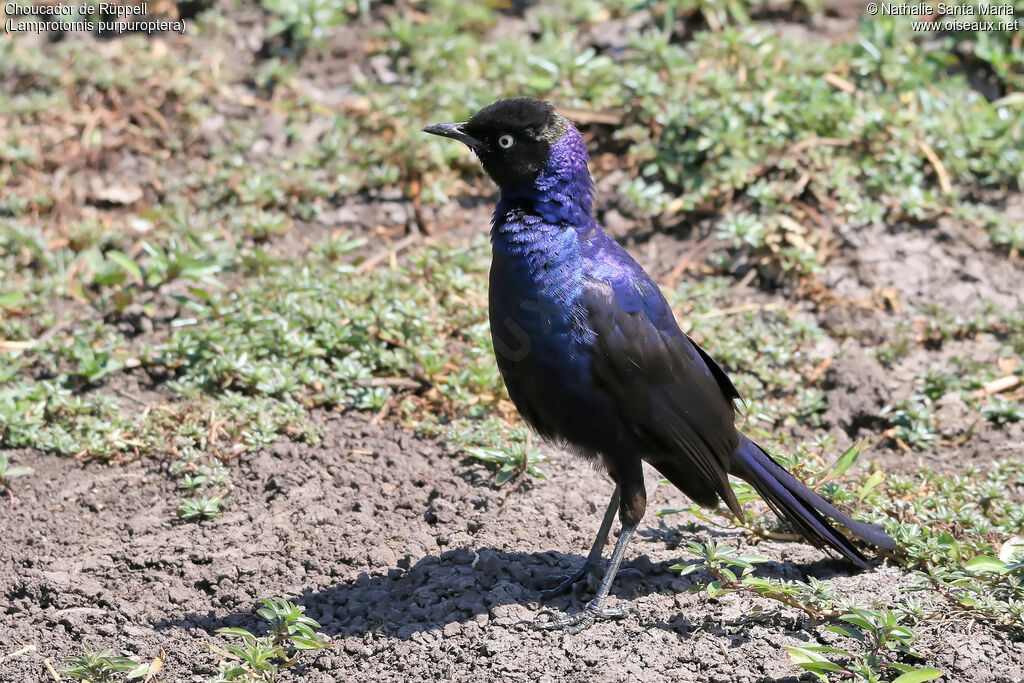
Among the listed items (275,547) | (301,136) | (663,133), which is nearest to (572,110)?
(663,133)

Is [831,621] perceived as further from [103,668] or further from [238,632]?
[103,668]

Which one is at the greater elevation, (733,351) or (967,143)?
(967,143)

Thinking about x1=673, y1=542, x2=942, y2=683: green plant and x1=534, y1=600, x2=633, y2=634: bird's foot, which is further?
x1=534, y1=600, x2=633, y2=634: bird's foot

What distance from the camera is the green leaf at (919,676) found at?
3396 mm

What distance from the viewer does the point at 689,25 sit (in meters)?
7.61

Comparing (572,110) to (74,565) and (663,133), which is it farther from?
(74,565)

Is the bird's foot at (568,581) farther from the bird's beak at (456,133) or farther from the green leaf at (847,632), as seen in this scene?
the bird's beak at (456,133)

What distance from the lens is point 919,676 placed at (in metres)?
3.40

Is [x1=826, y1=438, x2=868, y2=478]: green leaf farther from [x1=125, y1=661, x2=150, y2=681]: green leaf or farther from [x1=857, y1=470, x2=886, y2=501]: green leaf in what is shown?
[x1=125, y1=661, x2=150, y2=681]: green leaf

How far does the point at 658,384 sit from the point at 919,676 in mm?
1302

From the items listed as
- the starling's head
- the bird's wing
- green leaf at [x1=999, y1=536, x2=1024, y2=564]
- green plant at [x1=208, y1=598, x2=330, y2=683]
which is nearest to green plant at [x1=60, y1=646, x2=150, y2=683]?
green plant at [x1=208, y1=598, x2=330, y2=683]

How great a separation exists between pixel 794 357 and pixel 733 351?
1.11 feet

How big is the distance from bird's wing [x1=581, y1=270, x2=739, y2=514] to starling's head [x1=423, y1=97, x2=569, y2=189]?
19.1 inches

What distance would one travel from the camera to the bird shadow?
13.0 feet
